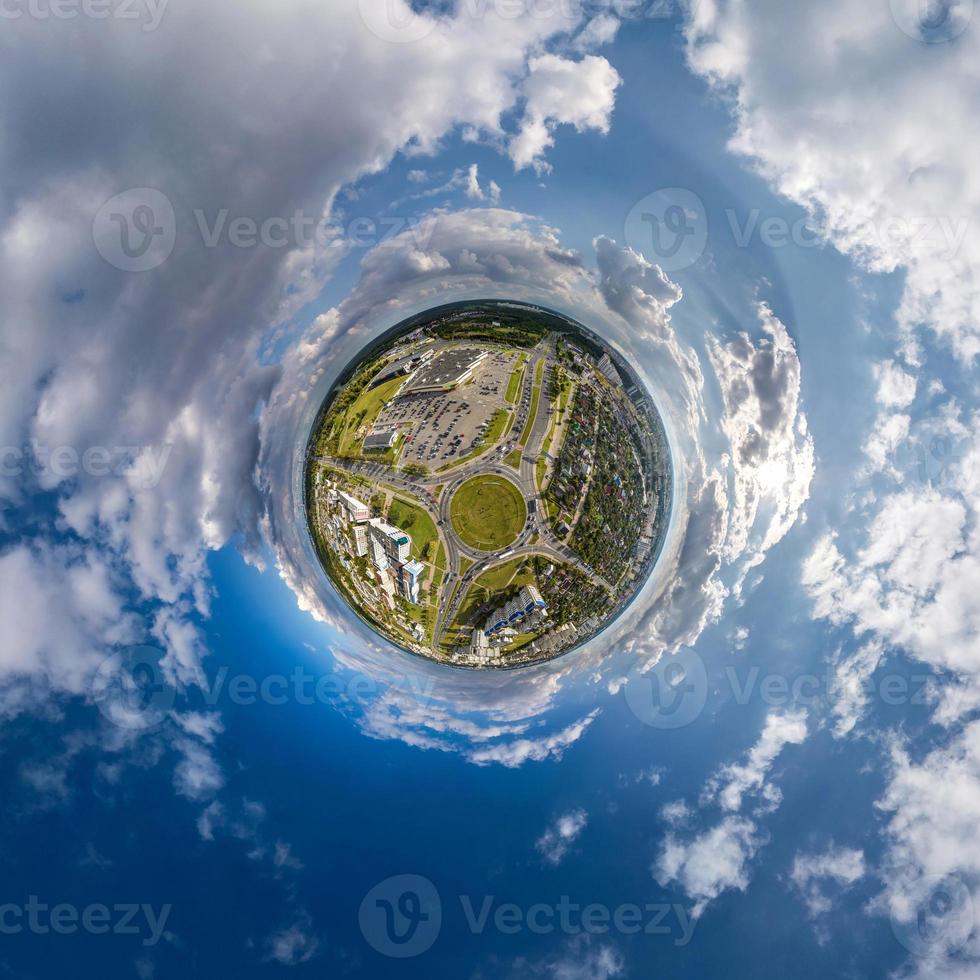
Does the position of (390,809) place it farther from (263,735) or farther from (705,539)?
(705,539)

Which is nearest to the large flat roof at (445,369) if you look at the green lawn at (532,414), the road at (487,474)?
the road at (487,474)

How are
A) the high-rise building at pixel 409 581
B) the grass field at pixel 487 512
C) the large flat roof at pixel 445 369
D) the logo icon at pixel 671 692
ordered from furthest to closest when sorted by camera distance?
1. the grass field at pixel 487 512
2. the high-rise building at pixel 409 581
3. the large flat roof at pixel 445 369
4. the logo icon at pixel 671 692

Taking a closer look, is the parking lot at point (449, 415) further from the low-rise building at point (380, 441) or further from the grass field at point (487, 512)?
the grass field at point (487, 512)

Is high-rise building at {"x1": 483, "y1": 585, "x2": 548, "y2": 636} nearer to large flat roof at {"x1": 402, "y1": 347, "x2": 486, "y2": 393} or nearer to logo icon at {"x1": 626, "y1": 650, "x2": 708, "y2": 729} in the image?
logo icon at {"x1": 626, "y1": 650, "x2": 708, "y2": 729}

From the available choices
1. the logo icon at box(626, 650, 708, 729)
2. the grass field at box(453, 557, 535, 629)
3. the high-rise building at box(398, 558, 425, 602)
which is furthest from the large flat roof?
the logo icon at box(626, 650, 708, 729)

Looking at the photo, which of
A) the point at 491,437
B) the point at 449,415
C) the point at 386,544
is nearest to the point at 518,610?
the point at 386,544

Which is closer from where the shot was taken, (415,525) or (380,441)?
(380,441)

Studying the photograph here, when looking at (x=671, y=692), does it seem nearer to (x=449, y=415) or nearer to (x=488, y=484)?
(x=488, y=484)
